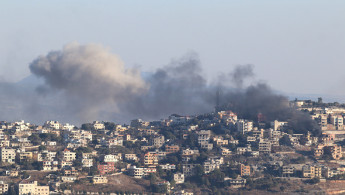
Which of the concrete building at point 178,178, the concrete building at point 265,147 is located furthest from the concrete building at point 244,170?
the concrete building at point 265,147

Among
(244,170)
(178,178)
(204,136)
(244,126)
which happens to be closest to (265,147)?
(204,136)

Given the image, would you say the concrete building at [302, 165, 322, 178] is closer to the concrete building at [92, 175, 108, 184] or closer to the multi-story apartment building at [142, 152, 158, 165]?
the multi-story apartment building at [142, 152, 158, 165]

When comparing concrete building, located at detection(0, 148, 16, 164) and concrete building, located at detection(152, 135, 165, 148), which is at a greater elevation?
concrete building, located at detection(152, 135, 165, 148)

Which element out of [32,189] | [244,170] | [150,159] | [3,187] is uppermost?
[150,159]

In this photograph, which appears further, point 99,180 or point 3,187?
point 99,180

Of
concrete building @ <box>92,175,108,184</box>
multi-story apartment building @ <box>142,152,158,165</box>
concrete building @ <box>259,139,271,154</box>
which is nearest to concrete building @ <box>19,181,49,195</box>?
concrete building @ <box>92,175,108,184</box>

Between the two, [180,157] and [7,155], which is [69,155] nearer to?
[7,155]

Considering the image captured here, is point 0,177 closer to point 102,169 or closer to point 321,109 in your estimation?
point 102,169

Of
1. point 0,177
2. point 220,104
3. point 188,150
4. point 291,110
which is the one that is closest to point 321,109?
point 291,110
